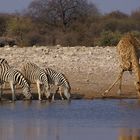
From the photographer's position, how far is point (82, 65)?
23578mm

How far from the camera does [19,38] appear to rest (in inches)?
1433

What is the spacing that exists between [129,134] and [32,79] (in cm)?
727

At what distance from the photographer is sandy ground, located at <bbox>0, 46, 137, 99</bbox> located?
19.9 meters

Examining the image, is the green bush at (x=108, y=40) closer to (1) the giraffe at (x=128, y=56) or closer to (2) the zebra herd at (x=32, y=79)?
(1) the giraffe at (x=128, y=56)

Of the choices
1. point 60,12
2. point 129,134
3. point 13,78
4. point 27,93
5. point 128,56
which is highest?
point 60,12

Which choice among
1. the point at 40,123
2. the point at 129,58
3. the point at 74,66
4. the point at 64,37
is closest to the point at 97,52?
the point at 74,66

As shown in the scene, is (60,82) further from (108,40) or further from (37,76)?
(108,40)

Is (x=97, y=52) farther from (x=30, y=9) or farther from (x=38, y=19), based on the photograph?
(x=30, y=9)

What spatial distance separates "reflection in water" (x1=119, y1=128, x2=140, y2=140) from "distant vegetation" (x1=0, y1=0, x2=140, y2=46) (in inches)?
777

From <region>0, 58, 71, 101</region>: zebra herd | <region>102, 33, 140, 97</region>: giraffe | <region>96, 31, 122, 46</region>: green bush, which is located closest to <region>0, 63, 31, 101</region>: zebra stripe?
<region>0, 58, 71, 101</region>: zebra herd

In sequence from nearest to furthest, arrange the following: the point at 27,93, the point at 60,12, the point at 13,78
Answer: the point at 27,93
the point at 13,78
the point at 60,12

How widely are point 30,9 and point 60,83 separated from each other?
27.8m

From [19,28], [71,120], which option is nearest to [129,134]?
[71,120]

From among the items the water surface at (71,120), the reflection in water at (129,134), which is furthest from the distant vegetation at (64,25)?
the reflection in water at (129,134)
